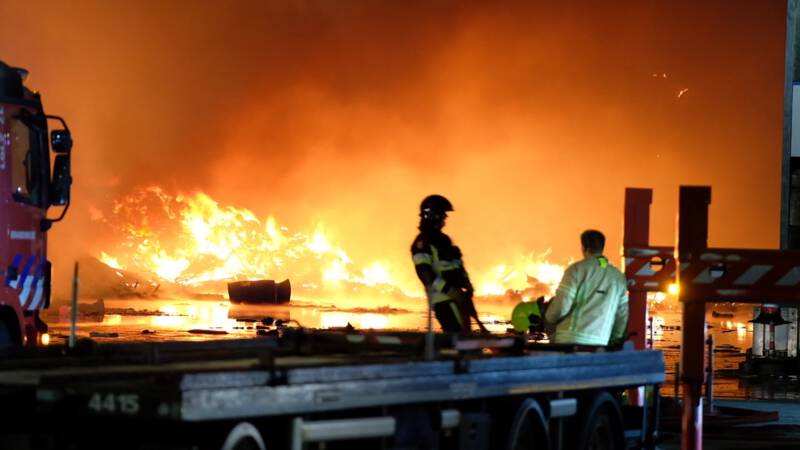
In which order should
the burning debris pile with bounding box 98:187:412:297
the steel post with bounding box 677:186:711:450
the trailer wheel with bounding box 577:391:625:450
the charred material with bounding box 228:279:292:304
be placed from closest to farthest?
the trailer wheel with bounding box 577:391:625:450 → the steel post with bounding box 677:186:711:450 → the charred material with bounding box 228:279:292:304 → the burning debris pile with bounding box 98:187:412:297

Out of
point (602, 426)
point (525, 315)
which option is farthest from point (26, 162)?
point (602, 426)

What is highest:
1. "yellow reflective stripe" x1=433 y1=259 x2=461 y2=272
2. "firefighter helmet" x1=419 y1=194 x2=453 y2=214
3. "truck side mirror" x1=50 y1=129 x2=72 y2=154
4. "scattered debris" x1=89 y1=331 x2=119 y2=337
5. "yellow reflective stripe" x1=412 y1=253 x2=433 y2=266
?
"truck side mirror" x1=50 y1=129 x2=72 y2=154

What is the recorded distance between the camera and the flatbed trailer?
24.0ft

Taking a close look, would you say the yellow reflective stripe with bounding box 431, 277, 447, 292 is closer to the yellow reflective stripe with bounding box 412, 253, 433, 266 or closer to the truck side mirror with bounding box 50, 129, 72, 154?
the yellow reflective stripe with bounding box 412, 253, 433, 266

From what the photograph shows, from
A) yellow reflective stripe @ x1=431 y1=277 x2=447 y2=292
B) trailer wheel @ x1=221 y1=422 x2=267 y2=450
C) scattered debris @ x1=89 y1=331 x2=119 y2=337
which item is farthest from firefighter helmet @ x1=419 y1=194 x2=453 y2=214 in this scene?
scattered debris @ x1=89 y1=331 x2=119 y2=337

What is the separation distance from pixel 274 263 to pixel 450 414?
93.1 m

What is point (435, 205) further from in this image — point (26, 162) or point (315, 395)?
point (315, 395)

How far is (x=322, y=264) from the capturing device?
103438 millimetres

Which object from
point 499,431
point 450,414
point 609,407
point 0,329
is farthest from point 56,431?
point 0,329

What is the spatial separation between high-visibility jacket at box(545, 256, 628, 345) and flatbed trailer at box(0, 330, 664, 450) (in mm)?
414

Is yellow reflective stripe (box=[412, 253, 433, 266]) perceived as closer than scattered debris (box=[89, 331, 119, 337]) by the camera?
Yes

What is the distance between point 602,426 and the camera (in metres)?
11.2

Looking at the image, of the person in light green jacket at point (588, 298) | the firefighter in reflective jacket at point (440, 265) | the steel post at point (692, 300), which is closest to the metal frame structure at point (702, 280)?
the steel post at point (692, 300)

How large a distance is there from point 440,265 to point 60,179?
12.4 feet
